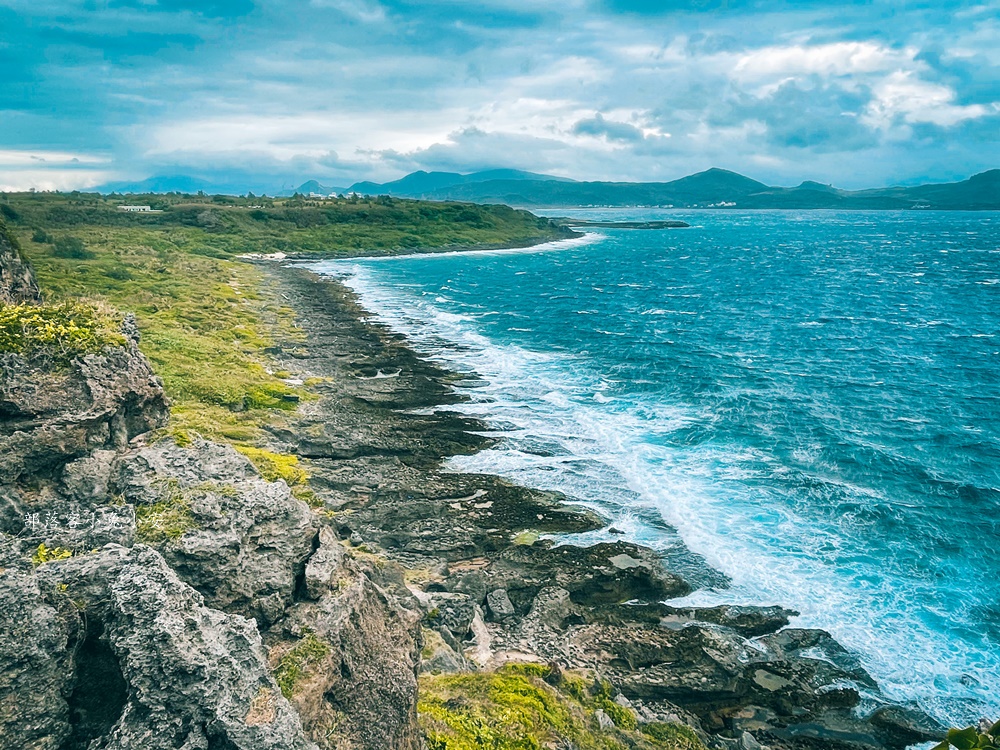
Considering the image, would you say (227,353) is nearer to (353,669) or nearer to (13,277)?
(13,277)

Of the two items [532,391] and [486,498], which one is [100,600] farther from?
[532,391]

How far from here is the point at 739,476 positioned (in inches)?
1264

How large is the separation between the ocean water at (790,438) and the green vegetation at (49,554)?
1819cm

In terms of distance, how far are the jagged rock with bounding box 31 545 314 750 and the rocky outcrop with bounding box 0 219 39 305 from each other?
55.0 feet

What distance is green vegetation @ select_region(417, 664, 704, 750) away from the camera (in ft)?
41.6

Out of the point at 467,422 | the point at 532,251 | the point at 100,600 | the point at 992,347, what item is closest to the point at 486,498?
the point at 467,422

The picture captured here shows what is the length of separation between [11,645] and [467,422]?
29.6 metres

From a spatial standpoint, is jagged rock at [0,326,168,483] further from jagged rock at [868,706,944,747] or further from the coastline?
jagged rock at [868,706,944,747]

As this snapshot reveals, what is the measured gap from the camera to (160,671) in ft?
27.6

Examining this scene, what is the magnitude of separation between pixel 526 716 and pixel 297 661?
18.5 feet

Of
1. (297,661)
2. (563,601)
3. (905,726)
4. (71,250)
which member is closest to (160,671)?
(297,661)

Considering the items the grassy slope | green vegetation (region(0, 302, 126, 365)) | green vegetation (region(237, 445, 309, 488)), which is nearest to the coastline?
green vegetation (region(237, 445, 309, 488))

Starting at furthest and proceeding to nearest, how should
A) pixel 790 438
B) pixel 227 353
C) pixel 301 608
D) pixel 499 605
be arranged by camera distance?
pixel 227 353 < pixel 790 438 < pixel 499 605 < pixel 301 608

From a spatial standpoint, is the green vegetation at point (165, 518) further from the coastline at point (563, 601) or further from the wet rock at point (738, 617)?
the wet rock at point (738, 617)
